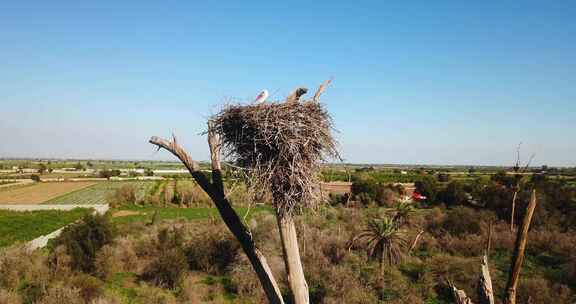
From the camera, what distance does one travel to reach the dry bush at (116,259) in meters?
18.1

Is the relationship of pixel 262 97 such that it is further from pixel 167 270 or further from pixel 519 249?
pixel 167 270

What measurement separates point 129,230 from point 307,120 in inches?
1141

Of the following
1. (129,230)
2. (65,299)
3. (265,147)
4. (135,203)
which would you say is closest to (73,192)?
(135,203)

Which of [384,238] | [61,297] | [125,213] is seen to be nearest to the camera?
[61,297]

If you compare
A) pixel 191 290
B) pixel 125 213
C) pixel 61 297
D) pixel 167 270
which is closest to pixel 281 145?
pixel 61 297

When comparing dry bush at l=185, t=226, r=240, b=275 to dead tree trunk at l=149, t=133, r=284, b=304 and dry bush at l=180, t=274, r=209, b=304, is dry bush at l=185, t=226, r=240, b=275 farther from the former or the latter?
dead tree trunk at l=149, t=133, r=284, b=304

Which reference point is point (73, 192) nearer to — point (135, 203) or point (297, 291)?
point (135, 203)

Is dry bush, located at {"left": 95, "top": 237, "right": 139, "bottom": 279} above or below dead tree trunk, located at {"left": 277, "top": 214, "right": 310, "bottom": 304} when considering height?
below

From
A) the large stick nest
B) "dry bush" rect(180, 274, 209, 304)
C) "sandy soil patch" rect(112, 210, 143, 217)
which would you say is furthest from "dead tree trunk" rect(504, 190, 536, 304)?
"sandy soil patch" rect(112, 210, 143, 217)

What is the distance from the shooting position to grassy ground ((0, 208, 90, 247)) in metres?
30.1

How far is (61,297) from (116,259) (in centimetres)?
817

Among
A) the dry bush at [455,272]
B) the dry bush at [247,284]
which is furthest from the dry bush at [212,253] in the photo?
the dry bush at [455,272]

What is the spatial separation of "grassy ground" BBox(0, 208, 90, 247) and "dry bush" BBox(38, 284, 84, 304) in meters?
18.9

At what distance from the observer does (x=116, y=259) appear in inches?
794
